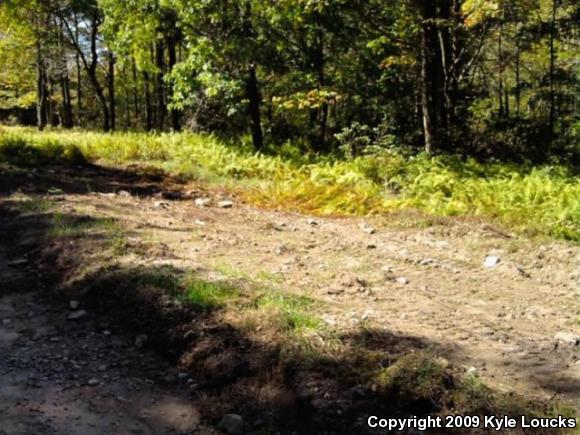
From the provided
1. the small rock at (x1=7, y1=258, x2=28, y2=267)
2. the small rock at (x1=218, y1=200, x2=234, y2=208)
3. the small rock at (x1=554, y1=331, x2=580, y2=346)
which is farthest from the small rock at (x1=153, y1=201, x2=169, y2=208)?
the small rock at (x1=554, y1=331, x2=580, y2=346)

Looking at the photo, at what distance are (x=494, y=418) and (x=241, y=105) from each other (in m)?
12.2

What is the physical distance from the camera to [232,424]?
3.30 metres

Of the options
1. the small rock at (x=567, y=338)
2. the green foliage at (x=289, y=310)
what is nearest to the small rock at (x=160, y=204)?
the green foliage at (x=289, y=310)

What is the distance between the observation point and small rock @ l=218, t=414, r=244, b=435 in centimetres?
328

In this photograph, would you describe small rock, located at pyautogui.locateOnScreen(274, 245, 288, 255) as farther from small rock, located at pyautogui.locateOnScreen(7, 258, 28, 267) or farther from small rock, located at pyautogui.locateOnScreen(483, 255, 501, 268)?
small rock, located at pyautogui.locateOnScreen(7, 258, 28, 267)

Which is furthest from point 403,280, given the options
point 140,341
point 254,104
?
point 254,104

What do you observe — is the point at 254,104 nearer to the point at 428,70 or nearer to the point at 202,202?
the point at 428,70

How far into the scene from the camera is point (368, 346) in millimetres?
3904

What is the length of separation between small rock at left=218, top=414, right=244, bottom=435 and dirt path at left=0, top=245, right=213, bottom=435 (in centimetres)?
10

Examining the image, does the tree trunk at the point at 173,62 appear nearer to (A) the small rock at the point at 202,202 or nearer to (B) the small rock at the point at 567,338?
(A) the small rock at the point at 202,202

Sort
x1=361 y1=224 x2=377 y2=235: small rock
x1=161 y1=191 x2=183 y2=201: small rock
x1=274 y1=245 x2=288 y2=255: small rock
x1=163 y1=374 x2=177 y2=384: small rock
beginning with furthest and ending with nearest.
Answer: x1=161 y1=191 x2=183 y2=201: small rock → x1=361 y1=224 x2=377 y2=235: small rock → x1=274 y1=245 x2=288 y2=255: small rock → x1=163 y1=374 x2=177 y2=384: small rock

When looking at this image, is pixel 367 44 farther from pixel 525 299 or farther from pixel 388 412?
pixel 388 412

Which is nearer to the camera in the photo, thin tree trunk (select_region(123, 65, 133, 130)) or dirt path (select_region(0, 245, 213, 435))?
dirt path (select_region(0, 245, 213, 435))

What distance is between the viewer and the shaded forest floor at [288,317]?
3.43m
